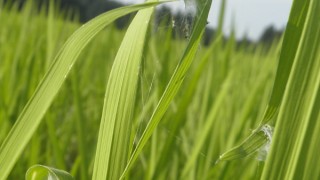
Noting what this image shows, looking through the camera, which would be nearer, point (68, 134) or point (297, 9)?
point (297, 9)

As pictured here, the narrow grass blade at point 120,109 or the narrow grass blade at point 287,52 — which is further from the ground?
the narrow grass blade at point 287,52

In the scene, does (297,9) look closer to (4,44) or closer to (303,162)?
(303,162)

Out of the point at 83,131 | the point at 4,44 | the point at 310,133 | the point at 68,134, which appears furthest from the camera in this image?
the point at 4,44

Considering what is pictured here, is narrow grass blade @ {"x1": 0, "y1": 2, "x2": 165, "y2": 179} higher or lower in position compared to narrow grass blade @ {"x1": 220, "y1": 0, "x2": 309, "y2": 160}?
lower

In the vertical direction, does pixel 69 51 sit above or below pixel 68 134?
above

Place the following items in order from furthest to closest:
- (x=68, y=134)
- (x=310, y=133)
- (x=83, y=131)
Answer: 1. (x=68, y=134)
2. (x=83, y=131)
3. (x=310, y=133)

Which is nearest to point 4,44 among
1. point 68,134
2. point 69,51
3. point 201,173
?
point 68,134

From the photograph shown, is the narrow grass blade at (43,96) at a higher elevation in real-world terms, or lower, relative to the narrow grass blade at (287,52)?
lower

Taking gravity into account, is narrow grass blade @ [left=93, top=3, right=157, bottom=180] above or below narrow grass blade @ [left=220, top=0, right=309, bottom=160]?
below
